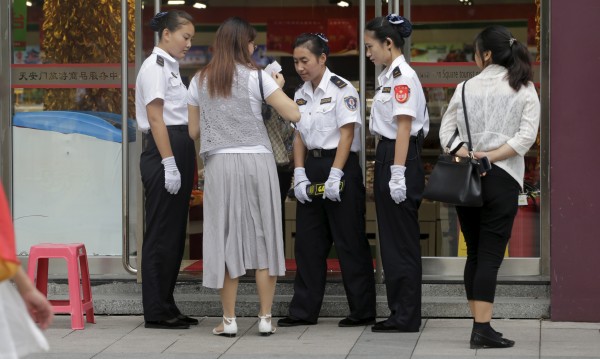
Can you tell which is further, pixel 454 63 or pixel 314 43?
pixel 454 63

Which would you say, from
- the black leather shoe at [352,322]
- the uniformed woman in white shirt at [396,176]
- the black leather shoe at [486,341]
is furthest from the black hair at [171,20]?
the black leather shoe at [486,341]

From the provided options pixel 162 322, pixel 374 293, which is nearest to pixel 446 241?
pixel 374 293

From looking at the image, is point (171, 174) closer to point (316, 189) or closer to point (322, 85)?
point (316, 189)

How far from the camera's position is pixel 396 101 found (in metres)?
7.14

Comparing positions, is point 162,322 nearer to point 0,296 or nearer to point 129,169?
point 129,169

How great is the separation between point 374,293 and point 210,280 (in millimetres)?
1127

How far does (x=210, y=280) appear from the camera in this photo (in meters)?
7.11

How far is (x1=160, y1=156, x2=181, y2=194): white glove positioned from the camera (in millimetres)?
7328

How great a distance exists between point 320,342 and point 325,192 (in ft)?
3.13

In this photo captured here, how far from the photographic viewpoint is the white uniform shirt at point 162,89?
24.1ft

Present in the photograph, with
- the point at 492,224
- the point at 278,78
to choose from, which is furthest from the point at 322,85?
the point at 492,224

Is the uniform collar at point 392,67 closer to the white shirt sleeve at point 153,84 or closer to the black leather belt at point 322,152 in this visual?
the black leather belt at point 322,152

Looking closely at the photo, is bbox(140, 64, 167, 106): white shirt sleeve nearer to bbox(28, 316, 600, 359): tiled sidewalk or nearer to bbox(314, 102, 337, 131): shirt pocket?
bbox(314, 102, 337, 131): shirt pocket

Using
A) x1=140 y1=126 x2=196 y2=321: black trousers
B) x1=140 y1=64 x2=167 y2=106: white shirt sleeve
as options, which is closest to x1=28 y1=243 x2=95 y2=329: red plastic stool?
x1=140 y1=126 x2=196 y2=321: black trousers
